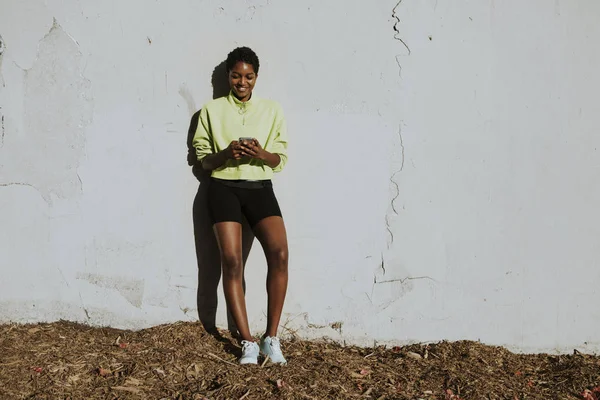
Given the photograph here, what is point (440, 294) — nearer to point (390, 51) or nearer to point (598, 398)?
point (598, 398)

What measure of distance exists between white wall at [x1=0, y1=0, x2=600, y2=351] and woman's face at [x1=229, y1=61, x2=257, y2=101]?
21cm

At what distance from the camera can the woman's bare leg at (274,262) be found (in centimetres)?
423

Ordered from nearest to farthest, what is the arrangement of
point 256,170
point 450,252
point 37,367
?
point 37,367, point 256,170, point 450,252

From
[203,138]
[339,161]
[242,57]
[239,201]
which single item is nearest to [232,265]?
[239,201]

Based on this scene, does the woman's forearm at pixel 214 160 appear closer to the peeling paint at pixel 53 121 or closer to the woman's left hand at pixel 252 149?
the woman's left hand at pixel 252 149

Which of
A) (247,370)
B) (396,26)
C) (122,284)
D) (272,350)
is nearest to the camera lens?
(247,370)

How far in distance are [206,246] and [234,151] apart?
0.90 metres

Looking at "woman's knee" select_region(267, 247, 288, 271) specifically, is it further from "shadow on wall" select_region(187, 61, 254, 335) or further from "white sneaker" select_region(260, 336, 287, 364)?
"white sneaker" select_region(260, 336, 287, 364)

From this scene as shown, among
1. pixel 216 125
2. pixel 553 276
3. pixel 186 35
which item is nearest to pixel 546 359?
pixel 553 276

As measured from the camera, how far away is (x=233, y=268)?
4156mm

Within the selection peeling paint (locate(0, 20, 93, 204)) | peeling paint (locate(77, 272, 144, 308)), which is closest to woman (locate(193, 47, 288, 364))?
peeling paint (locate(77, 272, 144, 308))

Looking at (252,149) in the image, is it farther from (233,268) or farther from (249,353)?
(249,353)

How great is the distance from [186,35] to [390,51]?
1419mm

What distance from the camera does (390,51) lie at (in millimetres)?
4410
